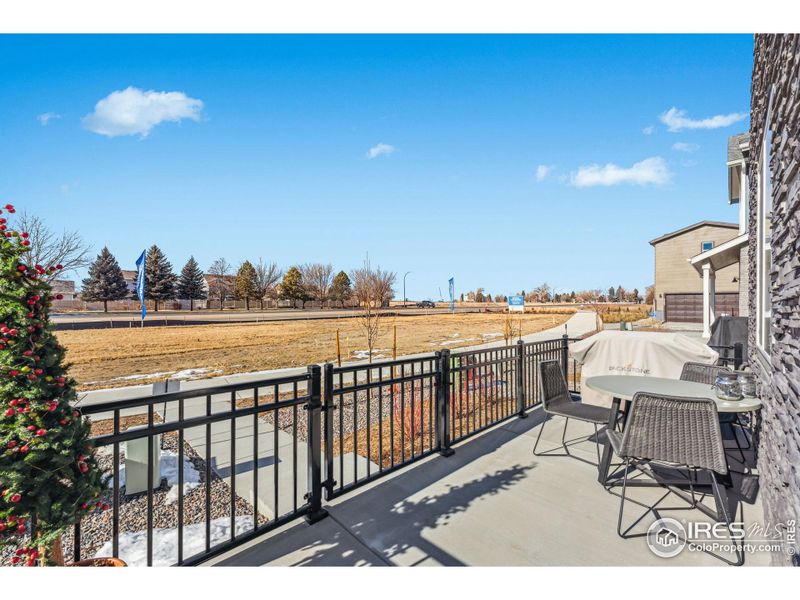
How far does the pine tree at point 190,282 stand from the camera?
50.1m

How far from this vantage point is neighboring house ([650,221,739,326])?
23.4m

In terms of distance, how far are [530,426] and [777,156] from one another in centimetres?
341

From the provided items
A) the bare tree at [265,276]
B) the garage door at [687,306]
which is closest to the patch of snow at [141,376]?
the garage door at [687,306]

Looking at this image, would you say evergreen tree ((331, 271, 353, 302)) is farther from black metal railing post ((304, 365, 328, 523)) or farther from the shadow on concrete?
black metal railing post ((304, 365, 328, 523))

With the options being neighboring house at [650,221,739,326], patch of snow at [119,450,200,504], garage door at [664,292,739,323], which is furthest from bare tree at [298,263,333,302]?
patch of snow at [119,450,200,504]

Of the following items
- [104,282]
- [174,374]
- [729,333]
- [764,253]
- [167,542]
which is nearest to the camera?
→ [167,542]

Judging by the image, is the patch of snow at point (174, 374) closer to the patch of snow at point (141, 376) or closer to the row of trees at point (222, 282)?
the patch of snow at point (141, 376)

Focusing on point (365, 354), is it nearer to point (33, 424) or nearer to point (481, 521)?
point (481, 521)

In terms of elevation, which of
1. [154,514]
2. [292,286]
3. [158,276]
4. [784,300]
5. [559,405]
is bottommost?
[154,514]

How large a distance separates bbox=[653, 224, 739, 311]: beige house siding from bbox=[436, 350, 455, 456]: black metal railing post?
1006 inches

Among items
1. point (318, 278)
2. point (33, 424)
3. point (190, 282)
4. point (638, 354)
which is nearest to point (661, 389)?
point (638, 354)

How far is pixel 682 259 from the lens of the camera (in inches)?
971

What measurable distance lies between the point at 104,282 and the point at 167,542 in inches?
2065
